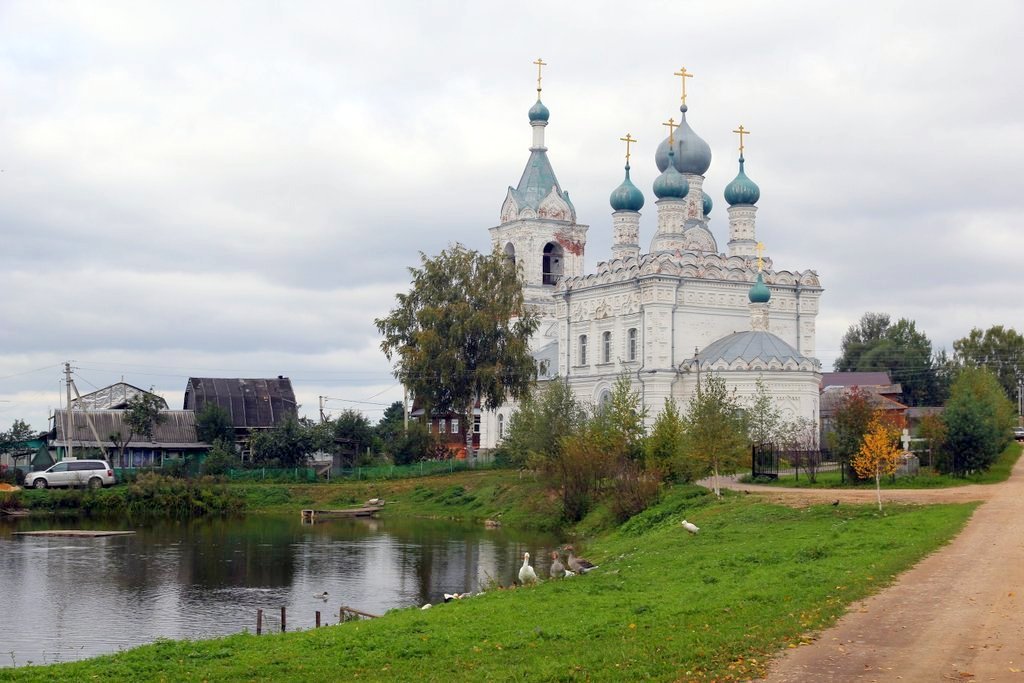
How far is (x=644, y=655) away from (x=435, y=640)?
3.06m

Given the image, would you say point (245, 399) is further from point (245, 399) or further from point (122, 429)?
point (122, 429)

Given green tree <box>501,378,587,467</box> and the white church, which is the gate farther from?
the white church

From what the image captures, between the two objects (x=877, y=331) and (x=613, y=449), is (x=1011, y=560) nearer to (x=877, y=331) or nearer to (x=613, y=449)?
(x=613, y=449)

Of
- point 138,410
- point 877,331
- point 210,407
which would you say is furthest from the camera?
point 877,331

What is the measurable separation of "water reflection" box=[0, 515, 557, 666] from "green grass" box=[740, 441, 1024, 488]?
7.32 metres

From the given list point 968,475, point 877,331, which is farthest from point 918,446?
point 877,331

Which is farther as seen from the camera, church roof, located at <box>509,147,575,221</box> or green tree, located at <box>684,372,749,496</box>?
church roof, located at <box>509,147,575,221</box>

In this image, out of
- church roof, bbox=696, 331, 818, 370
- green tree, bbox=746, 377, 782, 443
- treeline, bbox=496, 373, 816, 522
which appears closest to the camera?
treeline, bbox=496, 373, 816, 522

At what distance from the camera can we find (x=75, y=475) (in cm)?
5072

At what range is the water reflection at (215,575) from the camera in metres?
21.2

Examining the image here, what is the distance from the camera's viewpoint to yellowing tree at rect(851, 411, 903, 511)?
27828 mm

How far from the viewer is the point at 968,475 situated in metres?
33.8

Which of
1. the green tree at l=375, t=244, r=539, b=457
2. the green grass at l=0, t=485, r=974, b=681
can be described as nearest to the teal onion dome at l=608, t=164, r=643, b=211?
the green tree at l=375, t=244, r=539, b=457

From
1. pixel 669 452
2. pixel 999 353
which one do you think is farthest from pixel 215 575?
pixel 999 353
